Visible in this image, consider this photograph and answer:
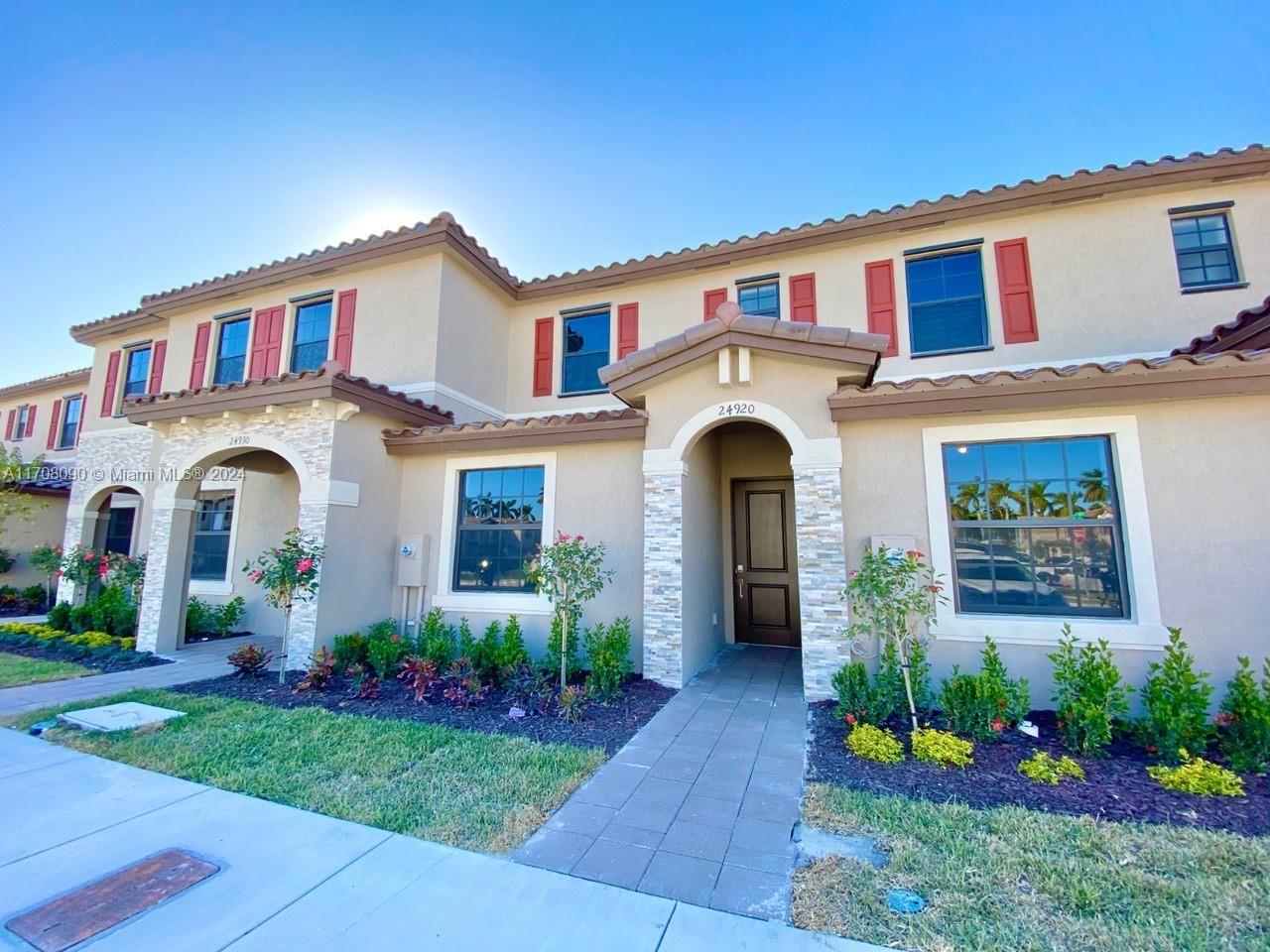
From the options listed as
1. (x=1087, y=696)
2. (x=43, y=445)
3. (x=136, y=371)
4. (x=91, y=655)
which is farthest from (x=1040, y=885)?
(x=43, y=445)

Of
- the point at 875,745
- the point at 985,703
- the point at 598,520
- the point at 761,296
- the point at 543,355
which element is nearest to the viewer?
the point at 875,745

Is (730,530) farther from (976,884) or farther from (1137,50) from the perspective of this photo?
(1137,50)

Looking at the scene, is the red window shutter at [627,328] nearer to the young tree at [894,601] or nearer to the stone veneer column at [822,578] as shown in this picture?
the stone veneer column at [822,578]

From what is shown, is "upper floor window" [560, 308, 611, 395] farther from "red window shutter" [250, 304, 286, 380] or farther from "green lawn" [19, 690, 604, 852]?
"green lawn" [19, 690, 604, 852]

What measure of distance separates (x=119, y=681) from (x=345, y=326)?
6.86 m

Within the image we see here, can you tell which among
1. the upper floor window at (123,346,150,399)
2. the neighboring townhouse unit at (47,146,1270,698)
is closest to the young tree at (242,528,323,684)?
the neighboring townhouse unit at (47,146,1270,698)

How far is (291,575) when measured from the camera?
23.4 feet

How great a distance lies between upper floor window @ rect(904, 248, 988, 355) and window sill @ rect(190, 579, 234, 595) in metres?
14.0

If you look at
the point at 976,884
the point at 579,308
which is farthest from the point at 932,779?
the point at 579,308

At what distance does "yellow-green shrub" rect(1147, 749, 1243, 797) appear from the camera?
12.8 ft

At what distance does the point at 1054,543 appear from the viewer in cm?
586

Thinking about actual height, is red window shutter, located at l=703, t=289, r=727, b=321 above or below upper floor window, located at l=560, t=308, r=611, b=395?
above

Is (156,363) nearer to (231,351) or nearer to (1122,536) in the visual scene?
(231,351)

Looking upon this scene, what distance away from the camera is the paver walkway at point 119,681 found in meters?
6.23
